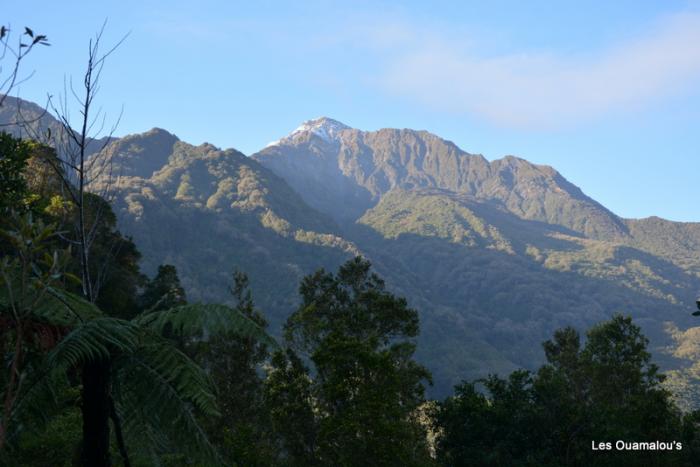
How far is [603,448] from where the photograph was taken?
1667cm

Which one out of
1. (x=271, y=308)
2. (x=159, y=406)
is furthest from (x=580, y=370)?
(x=271, y=308)

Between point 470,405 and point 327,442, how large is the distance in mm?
5699

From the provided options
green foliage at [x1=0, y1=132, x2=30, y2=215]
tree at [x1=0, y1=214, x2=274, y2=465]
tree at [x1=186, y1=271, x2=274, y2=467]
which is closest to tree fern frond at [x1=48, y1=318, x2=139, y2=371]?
tree at [x1=0, y1=214, x2=274, y2=465]

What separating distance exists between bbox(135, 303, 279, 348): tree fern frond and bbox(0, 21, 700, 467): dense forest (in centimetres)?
3

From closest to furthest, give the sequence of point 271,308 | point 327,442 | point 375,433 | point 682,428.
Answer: point 375,433
point 327,442
point 682,428
point 271,308

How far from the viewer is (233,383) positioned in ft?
80.0

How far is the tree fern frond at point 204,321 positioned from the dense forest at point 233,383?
0.03 meters

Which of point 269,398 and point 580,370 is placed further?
point 580,370

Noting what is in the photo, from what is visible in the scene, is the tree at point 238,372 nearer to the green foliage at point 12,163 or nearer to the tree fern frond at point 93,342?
the green foliage at point 12,163

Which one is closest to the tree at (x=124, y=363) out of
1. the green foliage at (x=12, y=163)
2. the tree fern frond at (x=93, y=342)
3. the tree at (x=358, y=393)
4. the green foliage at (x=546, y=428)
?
the tree fern frond at (x=93, y=342)

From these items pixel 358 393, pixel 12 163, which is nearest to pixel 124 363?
pixel 358 393

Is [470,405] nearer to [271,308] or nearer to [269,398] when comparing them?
[269,398]

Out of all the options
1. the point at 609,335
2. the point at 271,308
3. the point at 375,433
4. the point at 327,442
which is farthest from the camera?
the point at 271,308

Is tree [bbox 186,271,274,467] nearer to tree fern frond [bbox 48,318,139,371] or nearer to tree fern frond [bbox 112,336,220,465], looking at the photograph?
tree fern frond [bbox 112,336,220,465]
